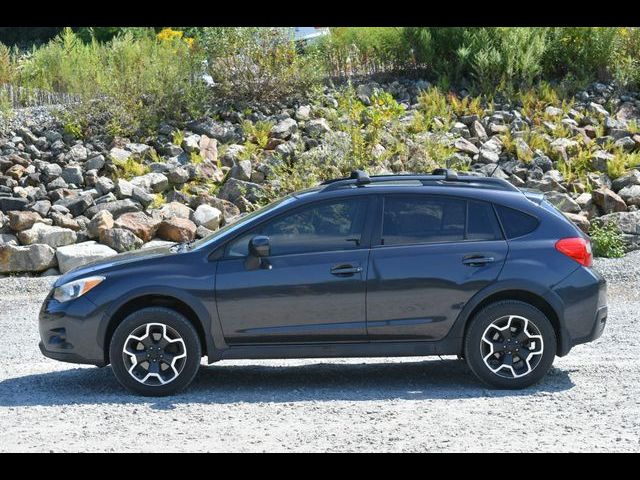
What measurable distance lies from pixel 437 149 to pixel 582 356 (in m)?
6.71

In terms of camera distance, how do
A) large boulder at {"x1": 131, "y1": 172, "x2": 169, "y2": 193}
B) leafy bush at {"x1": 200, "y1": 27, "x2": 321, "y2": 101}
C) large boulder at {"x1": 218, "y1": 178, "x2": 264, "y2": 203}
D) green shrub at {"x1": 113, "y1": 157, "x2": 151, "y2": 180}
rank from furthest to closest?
leafy bush at {"x1": 200, "y1": 27, "x2": 321, "y2": 101} < green shrub at {"x1": 113, "y1": 157, "x2": 151, "y2": 180} < large boulder at {"x1": 131, "y1": 172, "x2": 169, "y2": 193} < large boulder at {"x1": 218, "y1": 178, "x2": 264, "y2": 203}

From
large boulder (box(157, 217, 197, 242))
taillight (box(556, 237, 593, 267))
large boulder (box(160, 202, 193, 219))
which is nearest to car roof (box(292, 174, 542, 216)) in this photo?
taillight (box(556, 237, 593, 267))

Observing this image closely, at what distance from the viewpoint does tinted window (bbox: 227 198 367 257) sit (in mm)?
8266

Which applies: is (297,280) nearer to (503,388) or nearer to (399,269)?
(399,269)

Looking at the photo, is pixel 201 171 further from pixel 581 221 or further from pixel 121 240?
pixel 581 221

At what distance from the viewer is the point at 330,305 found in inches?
321

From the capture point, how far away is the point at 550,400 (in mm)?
7840

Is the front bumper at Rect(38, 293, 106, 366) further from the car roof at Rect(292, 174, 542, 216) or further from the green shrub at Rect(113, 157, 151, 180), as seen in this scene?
the green shrub at Rect(113, 157, 151, 180)

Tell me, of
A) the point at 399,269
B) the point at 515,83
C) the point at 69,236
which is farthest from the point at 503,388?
the point at 515,83

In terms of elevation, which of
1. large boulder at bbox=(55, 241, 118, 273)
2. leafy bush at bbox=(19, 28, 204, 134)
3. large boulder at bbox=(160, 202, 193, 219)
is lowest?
large boulder at bbox=(55, 241, 118, 273)

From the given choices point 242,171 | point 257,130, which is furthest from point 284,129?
point 242,171

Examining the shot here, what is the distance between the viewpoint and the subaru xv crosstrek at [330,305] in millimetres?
8102

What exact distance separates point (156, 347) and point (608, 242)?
7.86 m

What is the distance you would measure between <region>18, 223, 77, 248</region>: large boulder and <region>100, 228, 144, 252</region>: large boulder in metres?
0.49
